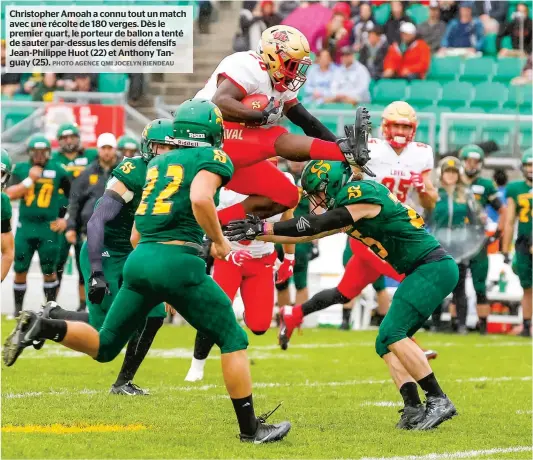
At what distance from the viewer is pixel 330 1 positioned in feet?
56.6

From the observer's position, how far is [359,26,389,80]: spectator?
17.0 m

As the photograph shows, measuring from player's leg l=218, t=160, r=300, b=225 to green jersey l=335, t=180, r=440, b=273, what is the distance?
3.14 ft

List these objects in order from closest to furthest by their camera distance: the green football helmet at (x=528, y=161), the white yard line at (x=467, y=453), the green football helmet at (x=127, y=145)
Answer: the white yard line at (x=467, y=453) → the green football helmet at (x=127, y=145) → the green football helmet at (x=528, y=161)

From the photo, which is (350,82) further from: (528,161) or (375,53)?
(528,161)

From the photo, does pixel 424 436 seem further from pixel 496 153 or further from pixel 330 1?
pixel 330 1

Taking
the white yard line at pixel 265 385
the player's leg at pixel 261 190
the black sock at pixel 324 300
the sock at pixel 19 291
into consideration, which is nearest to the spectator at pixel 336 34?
the sock at pixel 19 291

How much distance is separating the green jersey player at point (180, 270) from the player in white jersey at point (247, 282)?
2.71 meters

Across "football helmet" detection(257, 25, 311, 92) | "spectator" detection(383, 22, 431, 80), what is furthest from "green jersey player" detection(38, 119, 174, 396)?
"spectator" detection(383, 22, 431, 80)

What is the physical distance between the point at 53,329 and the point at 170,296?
0.62 metres

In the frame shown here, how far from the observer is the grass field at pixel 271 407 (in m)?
6.09

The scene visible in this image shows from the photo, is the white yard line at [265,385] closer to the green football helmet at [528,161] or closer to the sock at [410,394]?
the sock at [410,394]

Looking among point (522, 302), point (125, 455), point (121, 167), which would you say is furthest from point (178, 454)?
point (522, 302)

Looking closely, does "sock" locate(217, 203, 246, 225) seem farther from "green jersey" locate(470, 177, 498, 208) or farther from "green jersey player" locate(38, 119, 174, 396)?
"green jersey" locate(470, 177, 498, 208)

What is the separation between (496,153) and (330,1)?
137 inches
